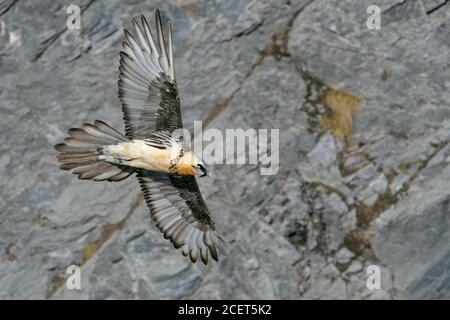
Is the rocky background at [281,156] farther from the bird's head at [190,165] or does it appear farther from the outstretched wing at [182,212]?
the bird's head at [190,165]

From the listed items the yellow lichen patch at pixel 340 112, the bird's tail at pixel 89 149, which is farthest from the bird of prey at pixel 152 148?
the yellow lichen patch at pixel 340 112

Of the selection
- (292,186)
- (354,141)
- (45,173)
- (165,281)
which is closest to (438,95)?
(354,141)

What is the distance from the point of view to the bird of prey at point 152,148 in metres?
15.8

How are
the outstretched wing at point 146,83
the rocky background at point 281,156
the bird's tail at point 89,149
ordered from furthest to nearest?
the rocky background at point 281,156, the outstretched wing at point 146,83, the bird's tail at point 89,149

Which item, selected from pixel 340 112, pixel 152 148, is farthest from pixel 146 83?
pixel 340 112

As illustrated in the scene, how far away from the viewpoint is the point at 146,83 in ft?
53.9

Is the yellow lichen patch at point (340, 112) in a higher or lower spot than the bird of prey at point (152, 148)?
higher

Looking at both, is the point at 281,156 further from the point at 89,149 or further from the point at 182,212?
the point at 89,149

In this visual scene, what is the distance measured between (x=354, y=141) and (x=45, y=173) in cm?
730

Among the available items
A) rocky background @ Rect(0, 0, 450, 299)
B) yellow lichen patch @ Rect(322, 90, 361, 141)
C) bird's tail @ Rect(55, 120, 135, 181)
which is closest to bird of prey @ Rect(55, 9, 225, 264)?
bird's tail @ Rect(55, 120, 135, 181)

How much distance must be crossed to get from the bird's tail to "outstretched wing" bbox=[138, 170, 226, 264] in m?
1.19

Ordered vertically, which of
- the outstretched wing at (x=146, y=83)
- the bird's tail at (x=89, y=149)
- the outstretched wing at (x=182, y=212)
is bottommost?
the outstretched wing at (x=182, y=212)

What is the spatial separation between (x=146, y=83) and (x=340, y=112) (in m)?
8.35

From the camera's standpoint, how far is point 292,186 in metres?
23.9
